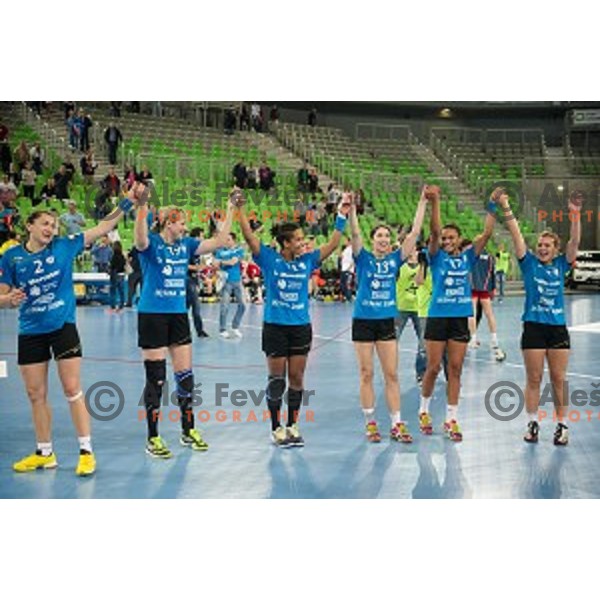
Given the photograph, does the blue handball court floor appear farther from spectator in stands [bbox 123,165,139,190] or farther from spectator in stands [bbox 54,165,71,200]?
spectator in stands [bbox 54,165,71,200]

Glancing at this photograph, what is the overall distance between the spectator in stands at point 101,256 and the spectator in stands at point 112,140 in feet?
5.30

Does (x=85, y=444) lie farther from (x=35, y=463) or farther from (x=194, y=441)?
(x=194, y=441)

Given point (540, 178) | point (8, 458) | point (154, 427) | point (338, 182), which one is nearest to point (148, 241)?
point (154, 427)

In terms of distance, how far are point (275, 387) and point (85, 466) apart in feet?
4.64

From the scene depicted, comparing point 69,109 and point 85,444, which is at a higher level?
point 69,109

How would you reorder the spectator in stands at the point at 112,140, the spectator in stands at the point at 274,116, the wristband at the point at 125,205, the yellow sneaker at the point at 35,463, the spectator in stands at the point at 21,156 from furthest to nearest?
the spectator in stands at the point at 274,116 → the spectator in stands at the point at 112,140 → the spectator in stands at the point at 21,156 → the yellow sneaker at the point at 35,463 → the wristband at the point at 125,205

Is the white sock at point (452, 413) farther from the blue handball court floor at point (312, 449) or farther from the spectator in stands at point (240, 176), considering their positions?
the spectator in stands at point (240, 176)

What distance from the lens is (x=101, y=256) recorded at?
17.5m

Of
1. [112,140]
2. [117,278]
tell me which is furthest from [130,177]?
[112,140]

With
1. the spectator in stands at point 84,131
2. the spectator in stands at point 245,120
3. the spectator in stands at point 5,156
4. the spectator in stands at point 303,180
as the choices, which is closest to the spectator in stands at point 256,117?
the spectator in stands at point 245,120

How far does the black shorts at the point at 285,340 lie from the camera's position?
6453 millimetres

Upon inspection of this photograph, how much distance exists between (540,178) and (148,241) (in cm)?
1617

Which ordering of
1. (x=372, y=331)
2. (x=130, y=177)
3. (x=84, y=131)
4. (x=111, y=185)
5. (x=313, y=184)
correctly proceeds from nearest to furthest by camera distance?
(x=372, y=331) < (x=130, y=177) < (x=111, y=185) < (x=84, y=131) < (x=313, y=184)

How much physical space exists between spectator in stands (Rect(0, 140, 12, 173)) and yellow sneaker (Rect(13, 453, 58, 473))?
9605mm
